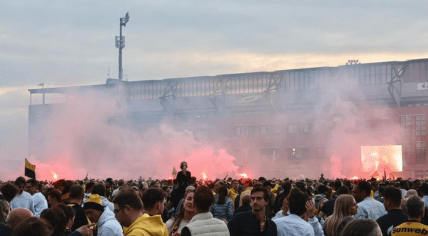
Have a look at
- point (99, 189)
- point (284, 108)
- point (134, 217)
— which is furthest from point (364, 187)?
point (284, 108)

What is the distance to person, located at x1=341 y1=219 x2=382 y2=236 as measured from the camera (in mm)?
4426

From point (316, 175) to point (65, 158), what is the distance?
29.5 metres

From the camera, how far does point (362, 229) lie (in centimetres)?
445

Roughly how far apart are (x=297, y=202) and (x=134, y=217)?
2.24m

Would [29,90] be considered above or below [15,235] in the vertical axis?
above

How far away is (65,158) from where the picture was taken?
256 feet

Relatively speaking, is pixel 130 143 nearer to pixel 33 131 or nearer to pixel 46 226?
pixel 33 131

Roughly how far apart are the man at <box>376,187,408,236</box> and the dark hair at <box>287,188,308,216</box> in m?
1.53

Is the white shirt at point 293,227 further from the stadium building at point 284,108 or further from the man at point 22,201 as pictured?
the stadium building at point 284,108

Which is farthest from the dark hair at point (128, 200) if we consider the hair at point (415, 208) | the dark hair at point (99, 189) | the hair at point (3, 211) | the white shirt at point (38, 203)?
the white shirt at point (38, 203)

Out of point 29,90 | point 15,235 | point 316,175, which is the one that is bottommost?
point 316,175

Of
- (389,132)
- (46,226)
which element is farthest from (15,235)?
(389,132)

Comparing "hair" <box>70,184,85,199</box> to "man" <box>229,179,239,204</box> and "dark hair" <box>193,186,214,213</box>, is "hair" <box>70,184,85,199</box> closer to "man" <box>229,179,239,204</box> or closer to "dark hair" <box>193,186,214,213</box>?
"dark hair" <box>193,186,214,213</box>

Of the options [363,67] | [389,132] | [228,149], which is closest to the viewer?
[389,132]
